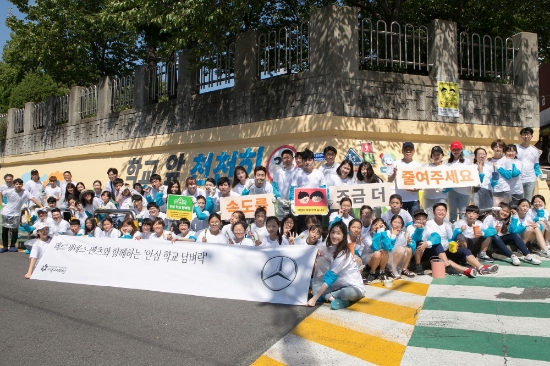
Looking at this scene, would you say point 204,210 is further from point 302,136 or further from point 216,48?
point 216,48

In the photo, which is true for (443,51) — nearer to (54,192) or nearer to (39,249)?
(39,249)

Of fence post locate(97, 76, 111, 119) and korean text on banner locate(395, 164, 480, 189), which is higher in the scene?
fence post locate(97, 76, 111, 119)

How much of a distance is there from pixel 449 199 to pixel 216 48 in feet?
23.5

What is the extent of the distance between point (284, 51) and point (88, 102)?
9.58 metres

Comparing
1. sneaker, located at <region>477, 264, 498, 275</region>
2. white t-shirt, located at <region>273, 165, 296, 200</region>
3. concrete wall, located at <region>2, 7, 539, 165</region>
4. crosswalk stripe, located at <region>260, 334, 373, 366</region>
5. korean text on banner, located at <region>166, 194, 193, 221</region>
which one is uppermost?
concrete wall, located at <region>2, 7, 539, 165</region>

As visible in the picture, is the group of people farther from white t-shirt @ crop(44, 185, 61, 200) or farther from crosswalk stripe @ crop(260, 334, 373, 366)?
white t-shirt @ crop(44, 185, 61, 200)

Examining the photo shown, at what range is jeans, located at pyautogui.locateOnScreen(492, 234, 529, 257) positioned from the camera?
8.21 m

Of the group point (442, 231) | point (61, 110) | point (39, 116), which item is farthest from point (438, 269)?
point (39, 116)

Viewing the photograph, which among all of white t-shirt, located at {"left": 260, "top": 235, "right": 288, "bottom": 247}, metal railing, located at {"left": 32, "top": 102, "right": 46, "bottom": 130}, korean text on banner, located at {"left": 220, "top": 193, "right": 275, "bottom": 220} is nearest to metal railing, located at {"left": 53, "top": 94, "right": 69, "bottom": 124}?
metal railing, located at {"left": 32, "top": 102, "right": 46, "bottom": 130}

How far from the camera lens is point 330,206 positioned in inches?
332

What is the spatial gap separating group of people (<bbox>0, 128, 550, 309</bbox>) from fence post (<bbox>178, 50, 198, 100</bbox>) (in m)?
4.31

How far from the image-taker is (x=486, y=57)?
12422mm

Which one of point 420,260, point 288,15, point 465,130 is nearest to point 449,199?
point 420,260

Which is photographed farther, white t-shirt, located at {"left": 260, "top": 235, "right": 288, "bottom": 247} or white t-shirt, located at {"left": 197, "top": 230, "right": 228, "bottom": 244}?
white t-shirt, located at {"left": 197, "top": 230, "right": 228, "bottom": 244}
